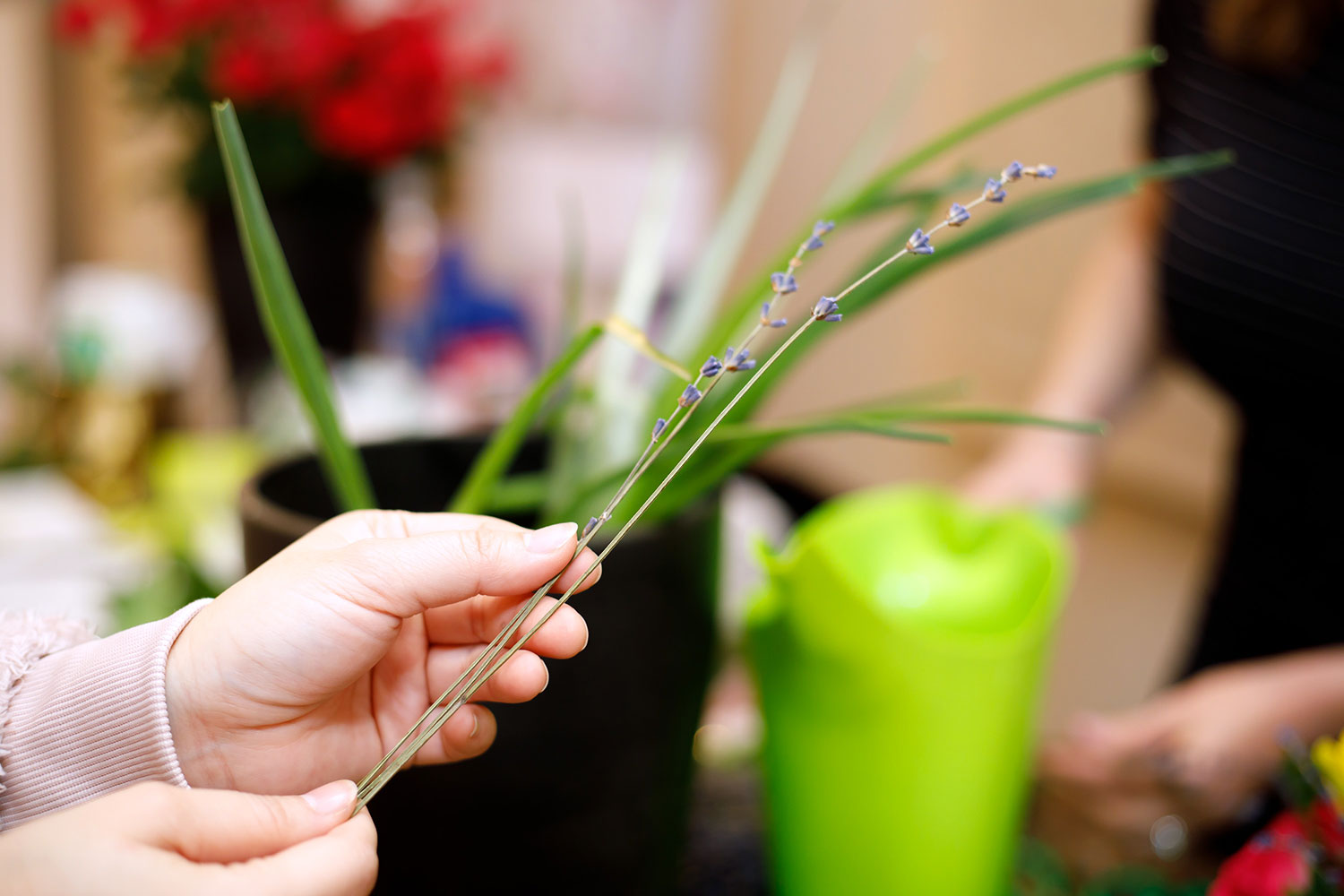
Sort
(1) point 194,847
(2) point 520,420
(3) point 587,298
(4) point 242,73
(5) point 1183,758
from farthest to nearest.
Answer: (3) point 587,298 < (4) point 242,73 < (5) point 1183,758 < (2) point 520,420 < (1) point 194,847

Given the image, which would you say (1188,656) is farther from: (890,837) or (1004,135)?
(1004,135)

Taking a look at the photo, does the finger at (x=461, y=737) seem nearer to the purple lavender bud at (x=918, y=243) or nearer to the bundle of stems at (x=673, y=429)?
the bundle of stems at (x=673, y=429)

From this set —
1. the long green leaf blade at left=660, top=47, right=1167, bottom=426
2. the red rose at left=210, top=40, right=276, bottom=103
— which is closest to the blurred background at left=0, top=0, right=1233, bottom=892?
the red rose at left=210, top=40, right=276, bottom=103

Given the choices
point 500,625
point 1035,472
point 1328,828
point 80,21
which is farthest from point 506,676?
point 80,21

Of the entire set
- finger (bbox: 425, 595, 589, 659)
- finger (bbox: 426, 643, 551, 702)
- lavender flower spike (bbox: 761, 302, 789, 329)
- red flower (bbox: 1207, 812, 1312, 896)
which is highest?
lavender flower spike (bbox: 761, 302, 789, 329)

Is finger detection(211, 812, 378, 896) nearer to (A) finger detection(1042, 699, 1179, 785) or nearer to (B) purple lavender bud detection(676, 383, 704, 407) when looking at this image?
(B) purple lavender bud detection(676, 383, 704, 407)

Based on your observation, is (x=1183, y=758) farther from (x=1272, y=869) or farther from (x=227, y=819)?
(x=227, y=819)

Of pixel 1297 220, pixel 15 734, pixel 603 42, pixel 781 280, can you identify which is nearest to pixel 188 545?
pixel 15 734
